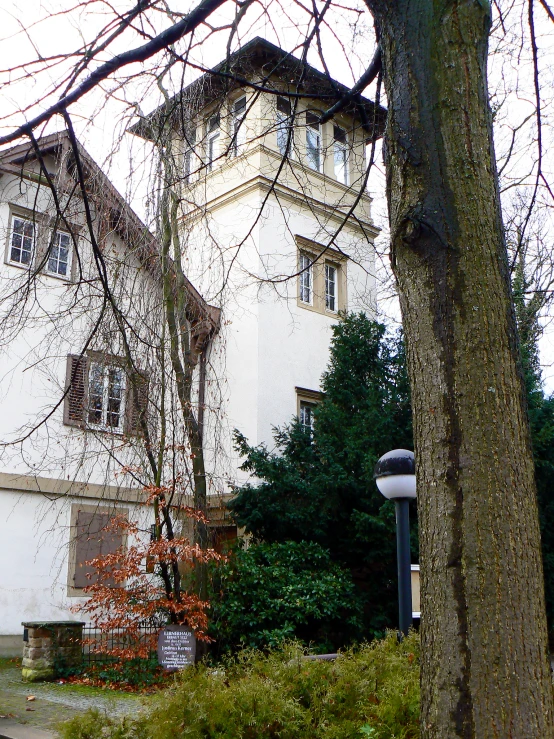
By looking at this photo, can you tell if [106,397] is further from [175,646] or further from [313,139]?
[313,139]

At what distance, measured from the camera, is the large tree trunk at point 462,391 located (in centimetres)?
292

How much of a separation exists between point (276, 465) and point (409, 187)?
35.4 ft

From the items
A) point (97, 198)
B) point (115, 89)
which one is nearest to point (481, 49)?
point (115, 89)

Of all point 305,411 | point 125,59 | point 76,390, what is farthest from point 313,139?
point 125,59

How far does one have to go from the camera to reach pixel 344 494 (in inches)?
551

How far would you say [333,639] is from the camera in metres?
12.7

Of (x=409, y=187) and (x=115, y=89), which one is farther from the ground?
(x=115, y=89)

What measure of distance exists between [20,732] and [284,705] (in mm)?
4048

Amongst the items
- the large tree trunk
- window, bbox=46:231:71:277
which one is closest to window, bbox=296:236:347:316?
window, bbox=46:231:71:277

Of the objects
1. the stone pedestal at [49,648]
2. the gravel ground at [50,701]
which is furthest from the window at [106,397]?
the gravel ground at [50,701]

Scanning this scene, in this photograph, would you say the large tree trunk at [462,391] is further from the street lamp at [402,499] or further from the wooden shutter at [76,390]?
the street lamp at [402,499]

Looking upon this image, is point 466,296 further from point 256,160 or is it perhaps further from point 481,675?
point 256,160

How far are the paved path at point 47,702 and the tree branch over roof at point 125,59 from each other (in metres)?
5.13

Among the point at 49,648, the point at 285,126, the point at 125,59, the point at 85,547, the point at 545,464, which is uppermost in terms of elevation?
the point at 285,126
